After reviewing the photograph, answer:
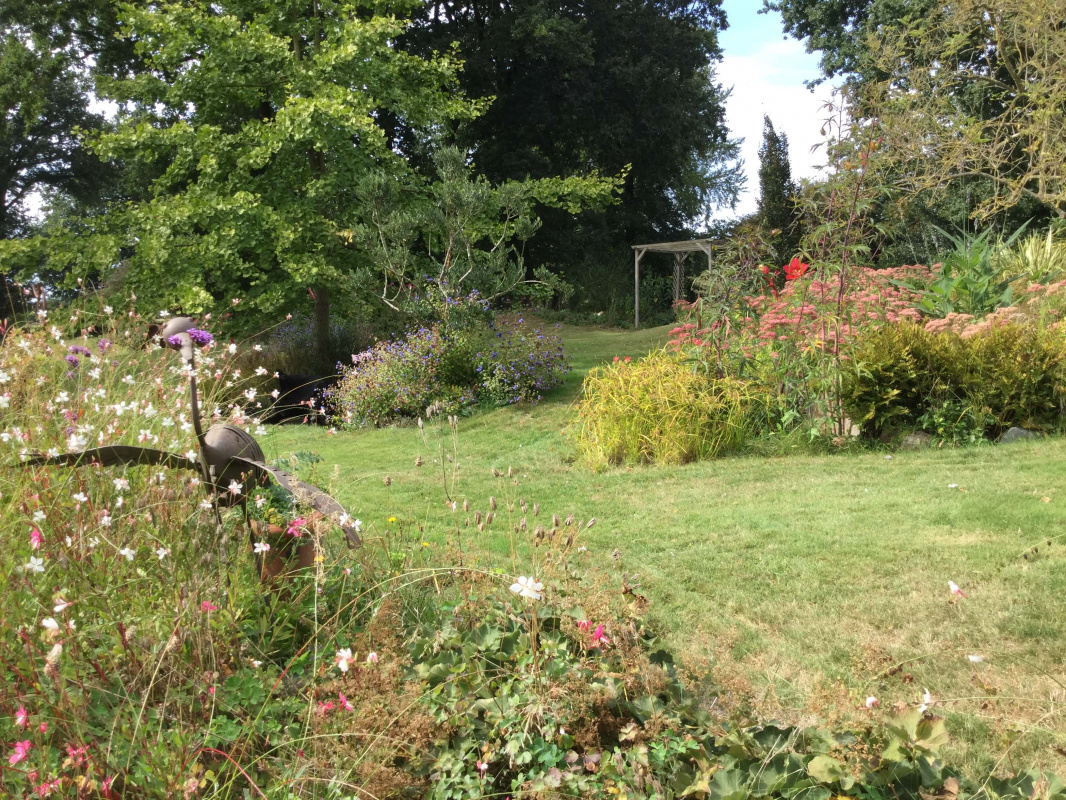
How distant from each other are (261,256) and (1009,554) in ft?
33.9

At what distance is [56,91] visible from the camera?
23672 millimetres

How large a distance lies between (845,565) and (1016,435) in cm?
325

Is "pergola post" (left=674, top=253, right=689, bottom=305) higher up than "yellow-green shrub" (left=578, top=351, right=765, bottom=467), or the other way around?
"pergola post" (left=674, top=253, right=689, bottom=305)

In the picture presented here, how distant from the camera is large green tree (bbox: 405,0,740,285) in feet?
67.8

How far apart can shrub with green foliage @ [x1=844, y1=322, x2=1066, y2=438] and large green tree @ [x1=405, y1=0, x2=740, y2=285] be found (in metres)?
15.2

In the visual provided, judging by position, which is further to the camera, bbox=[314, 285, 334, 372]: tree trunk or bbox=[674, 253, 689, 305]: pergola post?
bbox=[674, 253, 689, 305]: pergola post

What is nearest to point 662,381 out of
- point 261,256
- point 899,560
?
point 899,560

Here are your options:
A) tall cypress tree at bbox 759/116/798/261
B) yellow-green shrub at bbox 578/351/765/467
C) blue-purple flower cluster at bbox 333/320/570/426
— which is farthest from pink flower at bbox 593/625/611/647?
tall cypress tree at bbox 759/116/798/261

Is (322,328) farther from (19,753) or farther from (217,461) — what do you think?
(19,753)

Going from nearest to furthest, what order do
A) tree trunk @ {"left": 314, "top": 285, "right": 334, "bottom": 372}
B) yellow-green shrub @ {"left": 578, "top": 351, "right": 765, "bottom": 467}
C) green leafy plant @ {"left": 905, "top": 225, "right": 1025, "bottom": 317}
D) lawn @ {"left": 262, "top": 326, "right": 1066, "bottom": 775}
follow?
1. lawn @ {"left": 262, "top": 326, "right": 1066, "bottom": 775}
2. yellow-green shrub @ {"left": 578, "top": 351, "right": 765, "bottom": 467}
3. green leafy plant @ {"left": 905, "top": 225, "right": 1025, "bottom": 317}
4. tree trunk @ {"left": 314, "top": 285, "right": 334, "bottom": 372}

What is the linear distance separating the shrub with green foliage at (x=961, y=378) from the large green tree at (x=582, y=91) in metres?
15.2

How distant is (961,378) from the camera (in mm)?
6258

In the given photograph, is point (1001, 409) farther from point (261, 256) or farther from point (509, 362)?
point (261, 256)

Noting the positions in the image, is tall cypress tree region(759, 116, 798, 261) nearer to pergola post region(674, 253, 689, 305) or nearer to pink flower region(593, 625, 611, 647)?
pergola post region(674, 253, 689, 305)
